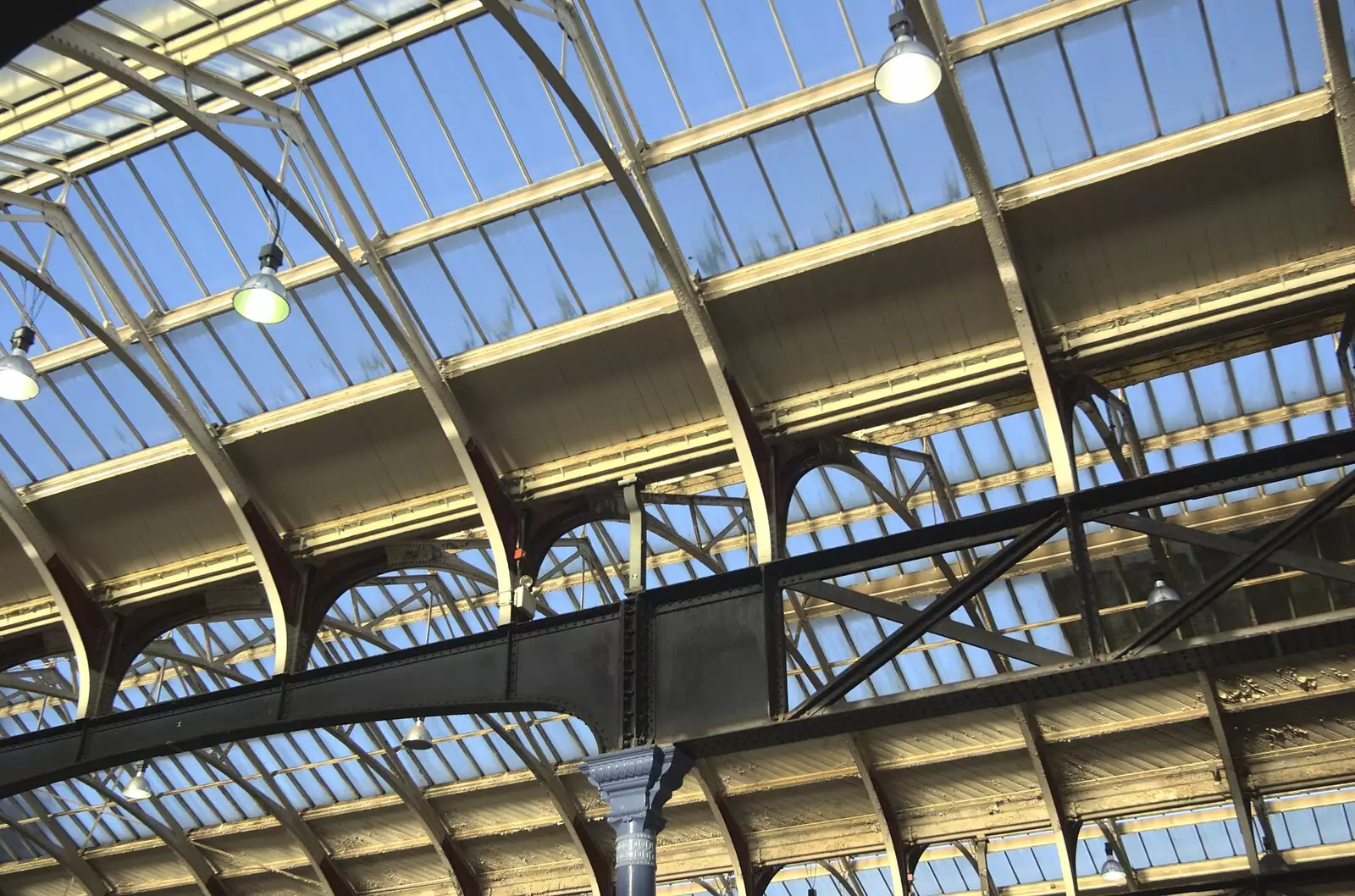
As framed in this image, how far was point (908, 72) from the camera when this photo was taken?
10867 millimetres

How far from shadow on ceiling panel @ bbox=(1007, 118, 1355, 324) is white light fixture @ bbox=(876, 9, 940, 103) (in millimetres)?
4828

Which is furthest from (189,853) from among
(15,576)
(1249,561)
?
(1249,561)

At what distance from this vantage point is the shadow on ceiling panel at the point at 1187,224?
14367 millimetres

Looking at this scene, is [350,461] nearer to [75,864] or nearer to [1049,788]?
[1049,788]

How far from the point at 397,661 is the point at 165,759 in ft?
58.5

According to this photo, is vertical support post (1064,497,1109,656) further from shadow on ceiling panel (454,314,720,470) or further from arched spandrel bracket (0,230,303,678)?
arched spandrel bracket (0,230,303,678)

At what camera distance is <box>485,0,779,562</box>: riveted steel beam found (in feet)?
48.8

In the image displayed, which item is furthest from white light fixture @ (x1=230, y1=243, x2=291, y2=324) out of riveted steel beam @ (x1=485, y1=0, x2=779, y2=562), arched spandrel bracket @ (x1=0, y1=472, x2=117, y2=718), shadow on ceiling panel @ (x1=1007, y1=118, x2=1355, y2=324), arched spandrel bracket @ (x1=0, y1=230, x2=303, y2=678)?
arched spandrel bracket @ (x1=0, y1=472, x2=117, y2=718)

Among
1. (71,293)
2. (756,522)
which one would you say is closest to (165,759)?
(71,293)

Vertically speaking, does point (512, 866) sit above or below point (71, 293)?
below

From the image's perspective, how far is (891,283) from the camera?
1616cm

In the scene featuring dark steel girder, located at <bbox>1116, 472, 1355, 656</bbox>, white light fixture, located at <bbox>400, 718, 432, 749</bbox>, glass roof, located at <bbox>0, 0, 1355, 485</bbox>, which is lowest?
dark steel girder, located at <bbox>1116, 472, 1355, 656</bbox>

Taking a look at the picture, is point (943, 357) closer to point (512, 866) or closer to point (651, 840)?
point (651, 840)

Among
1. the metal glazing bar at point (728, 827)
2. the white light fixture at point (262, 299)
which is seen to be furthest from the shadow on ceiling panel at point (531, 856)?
the white light fixture at point (262, 299)
